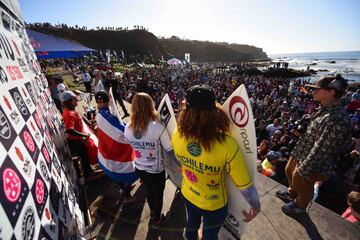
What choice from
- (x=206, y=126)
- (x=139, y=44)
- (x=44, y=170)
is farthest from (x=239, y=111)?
(x=139, y=44)

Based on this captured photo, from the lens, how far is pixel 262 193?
10.4 feet

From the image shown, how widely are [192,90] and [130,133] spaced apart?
1.20 m

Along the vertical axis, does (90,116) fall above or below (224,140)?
below

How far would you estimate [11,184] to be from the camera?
1177mm

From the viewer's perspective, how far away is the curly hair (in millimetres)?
1564

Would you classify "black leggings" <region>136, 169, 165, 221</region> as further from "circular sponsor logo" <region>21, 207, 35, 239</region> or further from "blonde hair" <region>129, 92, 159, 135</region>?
"circular sponsor logo" <region>21, 207, 35, 239</region>

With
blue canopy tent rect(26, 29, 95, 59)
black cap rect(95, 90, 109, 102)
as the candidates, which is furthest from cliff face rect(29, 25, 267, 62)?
black cap rect(95, 90, 109, 102)

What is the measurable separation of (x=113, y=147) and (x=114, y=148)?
2 centimetres

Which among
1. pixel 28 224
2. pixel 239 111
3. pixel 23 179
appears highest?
pixel 239 111

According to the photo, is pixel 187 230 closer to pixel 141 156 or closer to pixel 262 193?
pixel 141 156

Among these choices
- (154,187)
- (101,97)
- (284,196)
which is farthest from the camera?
(284,196)

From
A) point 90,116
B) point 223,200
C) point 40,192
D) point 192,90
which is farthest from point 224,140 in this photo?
point 90,116

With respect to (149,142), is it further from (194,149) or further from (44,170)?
(44,170)

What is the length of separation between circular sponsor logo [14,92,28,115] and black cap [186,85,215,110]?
152 cm
